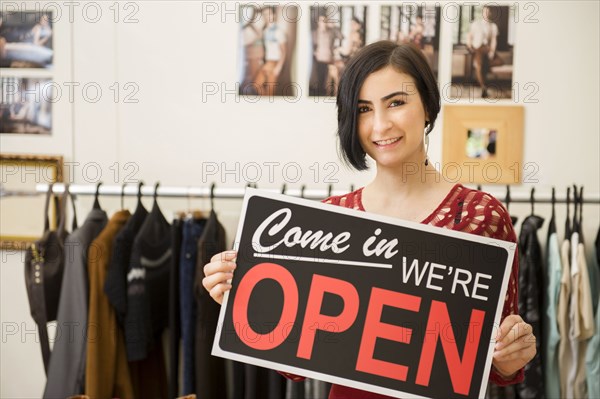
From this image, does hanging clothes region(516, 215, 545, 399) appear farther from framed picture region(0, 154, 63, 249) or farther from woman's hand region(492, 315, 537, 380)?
framed picture region(0, 154, 63, 249)

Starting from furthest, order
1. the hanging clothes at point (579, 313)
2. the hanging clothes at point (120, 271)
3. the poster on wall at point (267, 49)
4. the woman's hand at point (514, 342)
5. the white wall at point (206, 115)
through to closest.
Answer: the poster on wall at point (267, 49)
the white wall at point (206, 115)
the hanging clothes at point (120, 271)
the hanging clothes at point (579, 313)
the woman's hand at point (514, 342)

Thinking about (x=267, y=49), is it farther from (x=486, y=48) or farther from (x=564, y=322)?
(x=564, y=322)

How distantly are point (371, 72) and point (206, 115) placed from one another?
1516 mm

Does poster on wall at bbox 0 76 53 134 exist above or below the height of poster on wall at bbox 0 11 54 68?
below

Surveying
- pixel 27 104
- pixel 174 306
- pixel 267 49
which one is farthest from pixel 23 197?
pixel 267 49

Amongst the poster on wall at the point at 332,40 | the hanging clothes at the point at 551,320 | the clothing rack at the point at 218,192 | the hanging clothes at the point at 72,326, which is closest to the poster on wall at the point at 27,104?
the clothing rack at the point at 218,192

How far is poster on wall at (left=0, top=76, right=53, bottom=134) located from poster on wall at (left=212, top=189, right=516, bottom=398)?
1.81m

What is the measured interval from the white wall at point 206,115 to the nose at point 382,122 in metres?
1.34

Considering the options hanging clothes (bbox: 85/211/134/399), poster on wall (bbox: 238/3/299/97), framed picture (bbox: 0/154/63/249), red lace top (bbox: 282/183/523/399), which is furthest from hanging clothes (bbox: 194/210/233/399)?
red lace top (bbox: 282/183/523/399)

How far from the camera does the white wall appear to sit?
2438 millimetres

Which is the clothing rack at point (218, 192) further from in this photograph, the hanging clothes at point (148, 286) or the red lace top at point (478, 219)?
the red lace top at point (478, 219)

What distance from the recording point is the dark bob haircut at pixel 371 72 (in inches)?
47.0

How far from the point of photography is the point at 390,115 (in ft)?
3.93

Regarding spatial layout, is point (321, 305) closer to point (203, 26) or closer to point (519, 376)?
point (519, 376)
